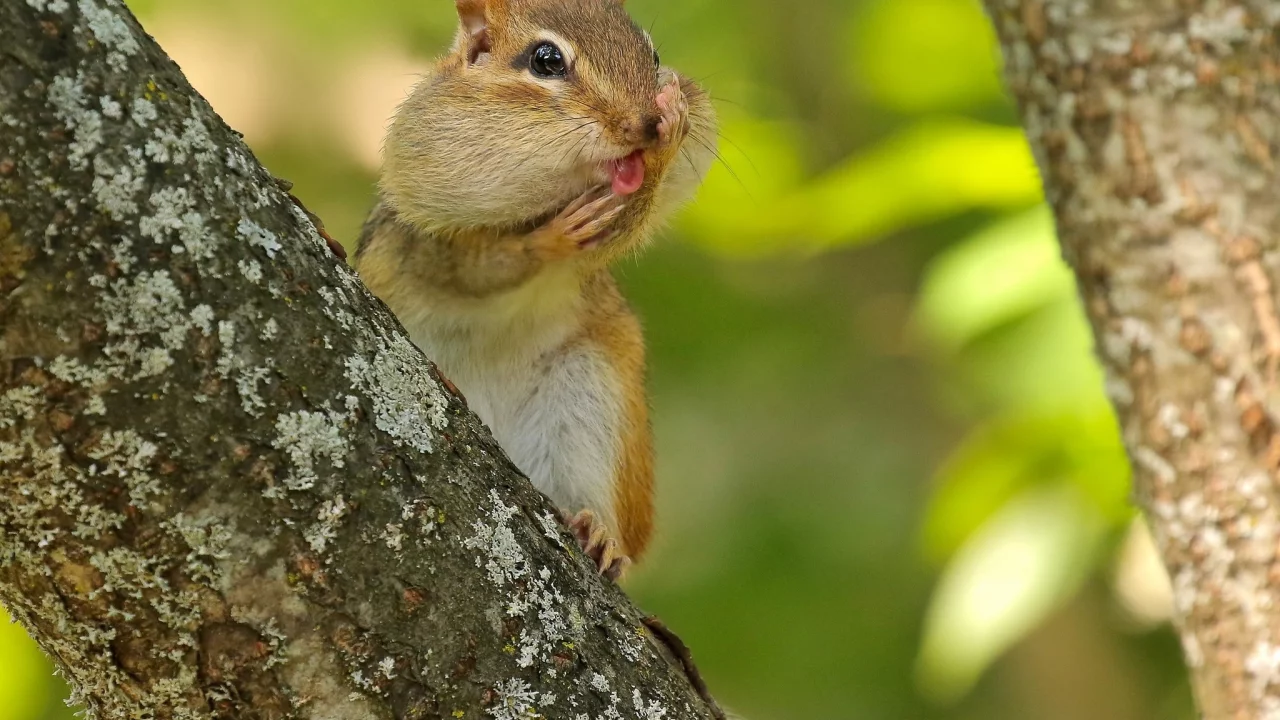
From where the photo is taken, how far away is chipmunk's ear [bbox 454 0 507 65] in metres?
3.02

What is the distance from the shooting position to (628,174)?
2.61 meters

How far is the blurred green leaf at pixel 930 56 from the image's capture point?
3307 millimetres

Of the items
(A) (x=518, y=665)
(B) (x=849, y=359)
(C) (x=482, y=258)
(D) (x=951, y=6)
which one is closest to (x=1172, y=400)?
(A) (x=518, y=665)

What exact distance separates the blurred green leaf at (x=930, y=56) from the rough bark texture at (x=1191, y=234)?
1.49m

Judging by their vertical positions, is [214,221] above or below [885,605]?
below

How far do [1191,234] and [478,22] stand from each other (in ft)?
5.93

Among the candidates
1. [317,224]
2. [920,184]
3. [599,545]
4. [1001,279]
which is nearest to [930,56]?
[920,184]

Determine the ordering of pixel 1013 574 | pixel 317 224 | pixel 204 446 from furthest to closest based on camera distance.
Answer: pixel 1013 574 → pixel 317 224 → pixel 204 446

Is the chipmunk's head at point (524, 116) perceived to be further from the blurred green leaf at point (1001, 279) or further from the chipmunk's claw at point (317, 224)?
the chipmunk's claw at point (317, 224)

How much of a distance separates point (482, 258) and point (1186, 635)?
1.61 meters

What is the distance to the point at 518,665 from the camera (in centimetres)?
167

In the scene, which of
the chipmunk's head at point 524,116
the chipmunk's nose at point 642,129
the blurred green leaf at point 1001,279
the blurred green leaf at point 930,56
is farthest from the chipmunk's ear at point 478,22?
the blurred green leaf at point 1001,279

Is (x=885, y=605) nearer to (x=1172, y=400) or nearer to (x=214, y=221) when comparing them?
(x=1172, y=400)

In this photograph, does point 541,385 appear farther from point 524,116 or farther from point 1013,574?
point 1013,574
